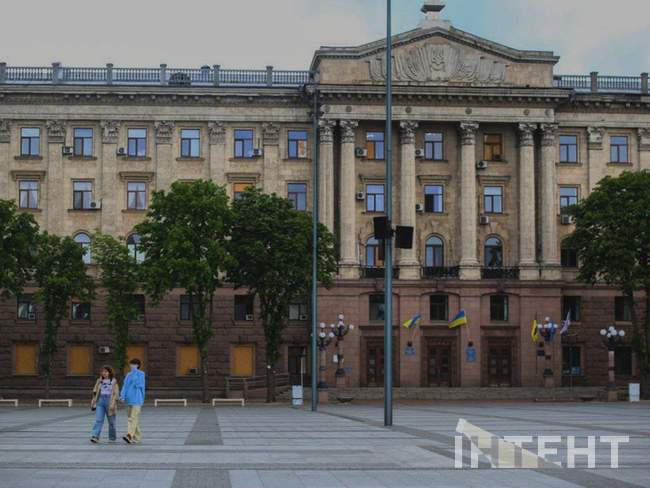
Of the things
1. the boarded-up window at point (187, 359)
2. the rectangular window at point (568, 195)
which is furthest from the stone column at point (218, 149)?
the rectangular window at point (568, 195)

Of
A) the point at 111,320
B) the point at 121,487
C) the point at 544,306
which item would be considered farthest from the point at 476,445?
the point at 544,306

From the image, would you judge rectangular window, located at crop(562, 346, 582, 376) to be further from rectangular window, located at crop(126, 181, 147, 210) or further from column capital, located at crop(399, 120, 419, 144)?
rectangular window, located at crop(126, 181, 147, 210)

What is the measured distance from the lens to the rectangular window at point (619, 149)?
74.1 m

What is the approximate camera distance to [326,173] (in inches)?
2793

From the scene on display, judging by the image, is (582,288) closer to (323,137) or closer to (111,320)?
(323,137)

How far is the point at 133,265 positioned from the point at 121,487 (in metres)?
45.4

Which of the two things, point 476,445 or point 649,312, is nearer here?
point 476,445

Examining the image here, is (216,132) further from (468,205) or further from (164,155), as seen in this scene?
(468,205)

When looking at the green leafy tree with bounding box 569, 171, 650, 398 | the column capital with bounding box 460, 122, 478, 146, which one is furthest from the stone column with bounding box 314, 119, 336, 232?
the green leafy tree with bounding box 569, 171, 650, 398

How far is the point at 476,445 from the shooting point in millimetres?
25438

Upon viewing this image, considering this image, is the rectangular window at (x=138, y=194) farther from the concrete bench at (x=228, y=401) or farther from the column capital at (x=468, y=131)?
the column capital at (x=468, y=131)

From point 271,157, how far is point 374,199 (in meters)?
6.58

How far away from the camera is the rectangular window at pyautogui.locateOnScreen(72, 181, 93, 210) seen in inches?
2803

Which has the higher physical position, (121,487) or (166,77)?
(166,77)
